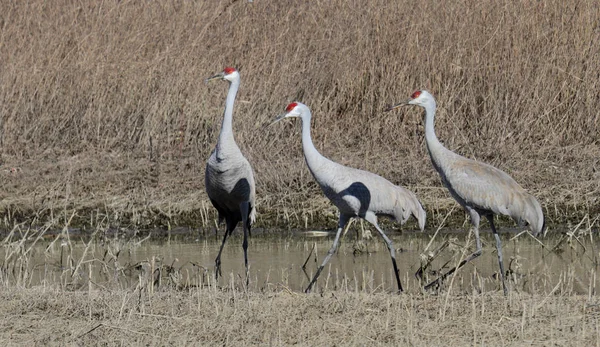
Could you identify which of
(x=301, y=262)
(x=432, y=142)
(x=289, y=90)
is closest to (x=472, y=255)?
(x=432, y=142)

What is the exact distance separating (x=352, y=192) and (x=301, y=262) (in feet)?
2.85

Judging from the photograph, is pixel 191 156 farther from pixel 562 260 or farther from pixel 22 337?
pixel 22 337

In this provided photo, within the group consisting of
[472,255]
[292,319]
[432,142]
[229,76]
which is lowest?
[292,319]

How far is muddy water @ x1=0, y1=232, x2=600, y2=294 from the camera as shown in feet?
17.6

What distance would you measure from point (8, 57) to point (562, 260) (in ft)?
16.2

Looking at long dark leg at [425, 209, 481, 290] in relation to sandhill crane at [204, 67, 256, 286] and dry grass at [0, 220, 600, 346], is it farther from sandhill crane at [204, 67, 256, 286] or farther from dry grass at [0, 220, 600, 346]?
sandhill crane at [204, 67, 256, 286]

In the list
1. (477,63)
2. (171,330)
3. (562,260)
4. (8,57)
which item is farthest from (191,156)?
(171,330)

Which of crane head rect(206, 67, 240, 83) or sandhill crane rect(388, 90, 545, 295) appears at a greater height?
crane head rect(206, 67, 240, 83)

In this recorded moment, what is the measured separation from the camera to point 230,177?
19.8 ft

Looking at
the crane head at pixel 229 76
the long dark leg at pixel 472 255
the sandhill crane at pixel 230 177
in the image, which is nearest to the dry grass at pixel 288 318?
the long dark leg at pixel 472 255

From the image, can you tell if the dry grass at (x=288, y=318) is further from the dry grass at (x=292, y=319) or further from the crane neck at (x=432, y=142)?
the crane neck at (x=432, y=142)

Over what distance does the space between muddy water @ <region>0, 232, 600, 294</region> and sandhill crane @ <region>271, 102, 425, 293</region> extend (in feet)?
0.97

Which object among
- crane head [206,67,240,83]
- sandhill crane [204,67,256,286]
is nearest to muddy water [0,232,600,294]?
sandhill crane [204,67,256,286]

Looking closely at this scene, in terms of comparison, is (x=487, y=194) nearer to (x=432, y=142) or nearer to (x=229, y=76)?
(x=432, y=142)
